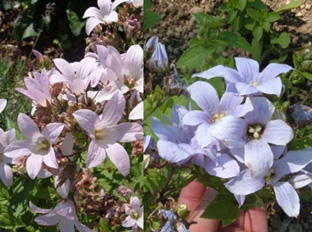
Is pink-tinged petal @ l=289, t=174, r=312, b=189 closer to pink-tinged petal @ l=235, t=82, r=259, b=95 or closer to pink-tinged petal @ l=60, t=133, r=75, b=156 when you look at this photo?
pink-tinged petal @ l=235, t=82, r=259, b=95

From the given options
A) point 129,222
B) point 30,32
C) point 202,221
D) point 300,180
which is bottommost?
point 30,32

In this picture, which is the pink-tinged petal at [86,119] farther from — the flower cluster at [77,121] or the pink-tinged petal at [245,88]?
the pink-tinged petal at [245,88]

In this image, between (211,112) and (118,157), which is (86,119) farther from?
(211,112)

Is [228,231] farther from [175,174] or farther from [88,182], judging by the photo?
[88,182]

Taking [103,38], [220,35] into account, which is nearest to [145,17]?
[220,35]

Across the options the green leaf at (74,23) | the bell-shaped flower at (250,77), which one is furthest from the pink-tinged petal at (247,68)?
the green leaf at (74,23)

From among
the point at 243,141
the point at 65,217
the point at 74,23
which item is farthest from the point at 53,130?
the point at 74,23
